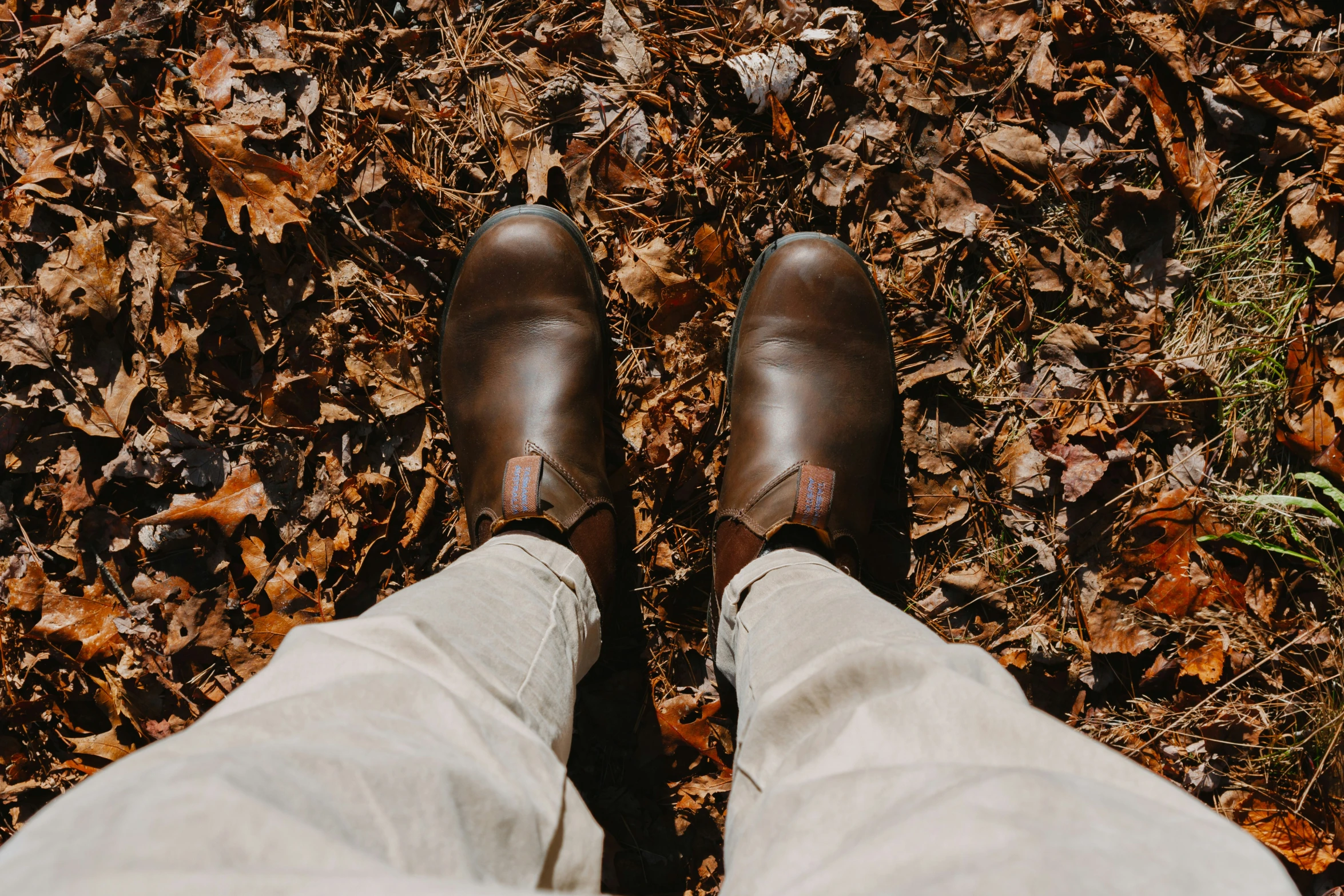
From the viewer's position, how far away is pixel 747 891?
808 millimetres

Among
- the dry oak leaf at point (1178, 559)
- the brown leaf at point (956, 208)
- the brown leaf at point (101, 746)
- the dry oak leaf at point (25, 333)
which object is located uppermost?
the brown leaf at point (956, 208)

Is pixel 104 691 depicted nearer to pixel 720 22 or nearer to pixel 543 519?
pixel 543 519

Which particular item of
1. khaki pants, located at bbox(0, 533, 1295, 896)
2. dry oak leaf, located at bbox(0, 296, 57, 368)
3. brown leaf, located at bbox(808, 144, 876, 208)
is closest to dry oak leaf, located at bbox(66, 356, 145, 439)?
dry oak leaf, located at bbox(0, 296, 57, 368)

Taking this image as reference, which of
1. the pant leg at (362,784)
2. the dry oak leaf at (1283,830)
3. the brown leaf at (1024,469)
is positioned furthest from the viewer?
the brown leaf at (1024,469)

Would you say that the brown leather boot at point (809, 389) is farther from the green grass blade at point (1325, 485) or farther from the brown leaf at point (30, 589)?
the brown leaf at point (30, 589)

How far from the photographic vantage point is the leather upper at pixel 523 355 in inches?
71.5

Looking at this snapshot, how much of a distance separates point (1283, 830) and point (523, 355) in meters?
2.18

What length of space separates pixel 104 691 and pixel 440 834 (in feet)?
5.19

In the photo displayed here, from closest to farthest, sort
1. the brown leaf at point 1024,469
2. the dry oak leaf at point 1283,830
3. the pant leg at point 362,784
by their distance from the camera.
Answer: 1. the pant leg at point 362,784
2. the dry oak leaf at point 1283,830
3. the brown leaf at point 1024,469

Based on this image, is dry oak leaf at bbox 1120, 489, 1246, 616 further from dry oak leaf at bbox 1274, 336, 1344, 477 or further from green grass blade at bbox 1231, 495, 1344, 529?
dry oak leaf at bbox 1274, 336, 1344, 477

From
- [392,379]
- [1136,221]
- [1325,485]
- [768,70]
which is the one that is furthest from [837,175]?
[1325,485]

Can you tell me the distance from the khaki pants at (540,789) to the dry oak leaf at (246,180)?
3.70ft

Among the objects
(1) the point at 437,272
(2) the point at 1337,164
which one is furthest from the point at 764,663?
(2) the point at 1337,164

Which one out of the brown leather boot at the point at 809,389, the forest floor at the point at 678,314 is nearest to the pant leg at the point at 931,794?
the brown leather boot at the point at 809,389
